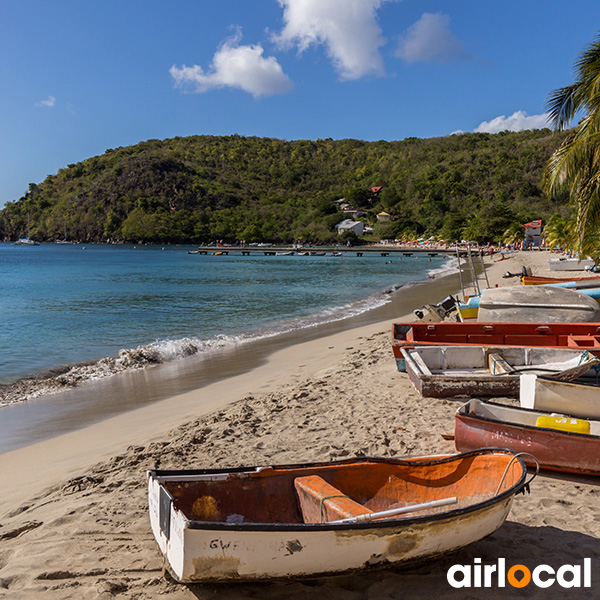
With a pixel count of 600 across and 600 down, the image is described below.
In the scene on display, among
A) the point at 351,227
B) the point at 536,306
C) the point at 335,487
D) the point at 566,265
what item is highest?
the point at 351,227

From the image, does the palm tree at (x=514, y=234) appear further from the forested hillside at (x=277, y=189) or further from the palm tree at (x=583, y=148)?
the palm tree at (x=583, y=148)

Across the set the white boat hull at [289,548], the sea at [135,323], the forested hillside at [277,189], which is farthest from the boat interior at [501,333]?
the forested hillside at [277,189]

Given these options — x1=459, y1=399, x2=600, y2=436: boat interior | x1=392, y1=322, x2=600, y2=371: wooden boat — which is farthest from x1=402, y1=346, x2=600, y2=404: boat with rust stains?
x1=459, y1=399, x2=600, y2=436: boat interior

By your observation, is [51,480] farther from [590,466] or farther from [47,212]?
[47,212]

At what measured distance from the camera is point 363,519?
11.2ft

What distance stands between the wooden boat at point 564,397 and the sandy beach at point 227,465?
1136 millimetres

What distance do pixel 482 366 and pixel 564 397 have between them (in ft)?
8.31

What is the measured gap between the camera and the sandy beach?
358cm

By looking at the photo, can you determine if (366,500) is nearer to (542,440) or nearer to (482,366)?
(542,440)

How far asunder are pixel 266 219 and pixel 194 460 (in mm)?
133207

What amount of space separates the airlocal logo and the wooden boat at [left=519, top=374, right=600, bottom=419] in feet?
8.73

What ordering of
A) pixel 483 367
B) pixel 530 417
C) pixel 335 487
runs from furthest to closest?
pixel 483 367, pixel 530 417, pixel 335 487

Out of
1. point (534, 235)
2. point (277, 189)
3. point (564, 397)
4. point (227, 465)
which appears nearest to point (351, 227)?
point (534, 235)

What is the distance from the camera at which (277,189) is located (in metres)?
159
